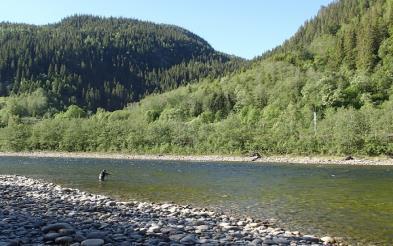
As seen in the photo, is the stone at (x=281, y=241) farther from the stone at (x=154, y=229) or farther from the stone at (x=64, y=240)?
the stone at (x=64, y=240)

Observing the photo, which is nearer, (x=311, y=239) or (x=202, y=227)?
(x=311, y=239)

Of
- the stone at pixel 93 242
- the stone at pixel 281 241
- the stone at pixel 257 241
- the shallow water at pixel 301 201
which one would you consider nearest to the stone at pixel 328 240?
the shallow water at pixel 301 201

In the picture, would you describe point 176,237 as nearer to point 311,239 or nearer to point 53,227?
point 53,227

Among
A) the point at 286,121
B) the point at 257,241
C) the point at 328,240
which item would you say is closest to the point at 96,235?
the point at 257,241

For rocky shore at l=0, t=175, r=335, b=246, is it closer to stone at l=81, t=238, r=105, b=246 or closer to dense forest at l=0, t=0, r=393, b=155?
stone at l=81, t=238, r=105, b=246

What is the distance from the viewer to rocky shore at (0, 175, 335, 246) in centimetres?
1439

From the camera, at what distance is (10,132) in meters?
150

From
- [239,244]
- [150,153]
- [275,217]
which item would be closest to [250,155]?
[150,153]

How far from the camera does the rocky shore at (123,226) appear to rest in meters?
14.4

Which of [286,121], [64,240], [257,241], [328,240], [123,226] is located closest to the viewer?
[64,240]

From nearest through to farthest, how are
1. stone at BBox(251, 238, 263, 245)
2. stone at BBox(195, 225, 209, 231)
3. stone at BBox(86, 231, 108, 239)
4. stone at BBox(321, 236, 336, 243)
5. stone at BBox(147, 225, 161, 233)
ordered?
1. stone at BBox(86, 231, 108, 239)
2. stone at BBox(251, 238, 263, 245)
3. stone at BBox(147, 225, 161, 233)
4. stone at BBox(321, 236, 336, 243)
5. stone at BBox(195, 225, 209, 231)

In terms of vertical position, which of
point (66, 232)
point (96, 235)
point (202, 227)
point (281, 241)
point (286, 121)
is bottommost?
point (281, 241)

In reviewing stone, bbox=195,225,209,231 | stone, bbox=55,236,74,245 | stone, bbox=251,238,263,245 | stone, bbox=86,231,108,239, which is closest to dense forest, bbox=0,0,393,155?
stone, bbox=195,225,209,231

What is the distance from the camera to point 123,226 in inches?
693
